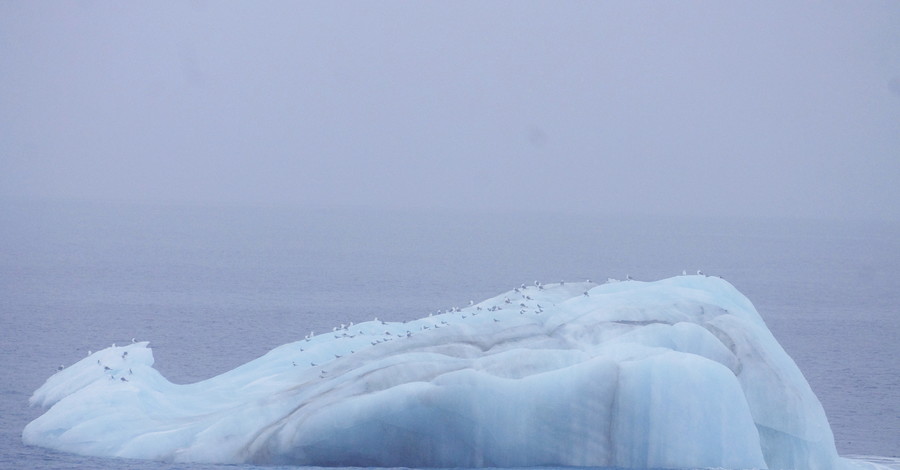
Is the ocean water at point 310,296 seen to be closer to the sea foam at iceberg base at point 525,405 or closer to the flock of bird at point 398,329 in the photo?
the sea foam at iceberg base at point 525,405

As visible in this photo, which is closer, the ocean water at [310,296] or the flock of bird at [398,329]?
the flock of bird at [398,329]

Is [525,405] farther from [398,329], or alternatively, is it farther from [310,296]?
[310,296]

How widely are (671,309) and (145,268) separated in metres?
79.3

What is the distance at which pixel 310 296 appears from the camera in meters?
79.1

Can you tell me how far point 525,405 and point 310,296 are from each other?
54739 millimetres

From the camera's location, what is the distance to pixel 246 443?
1028 inches

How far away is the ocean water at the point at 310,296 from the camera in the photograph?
4166 cm

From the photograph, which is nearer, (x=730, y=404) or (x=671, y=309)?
(x=730, y=404)

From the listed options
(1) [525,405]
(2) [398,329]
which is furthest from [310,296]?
(1) [525,405]

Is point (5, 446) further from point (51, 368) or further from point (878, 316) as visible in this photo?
point (878, 316)

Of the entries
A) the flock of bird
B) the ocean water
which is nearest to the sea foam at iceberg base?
the flock of bird

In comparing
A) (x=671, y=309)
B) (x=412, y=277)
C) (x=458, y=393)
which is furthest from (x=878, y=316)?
(x=458, y=393)

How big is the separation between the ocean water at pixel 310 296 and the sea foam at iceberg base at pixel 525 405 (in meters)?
1.82

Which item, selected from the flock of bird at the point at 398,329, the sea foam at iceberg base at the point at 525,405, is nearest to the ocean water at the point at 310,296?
the sea foam at iceberg base at the point at 525,405
